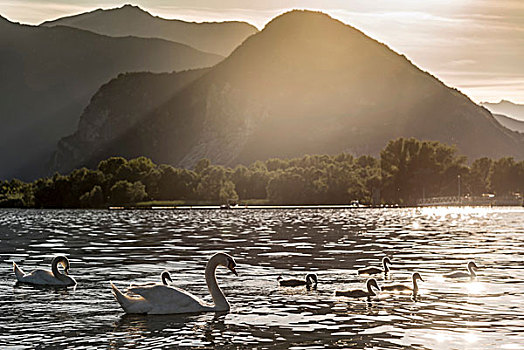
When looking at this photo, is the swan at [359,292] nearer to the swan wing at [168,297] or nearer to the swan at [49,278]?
the swan wing at [168,297]

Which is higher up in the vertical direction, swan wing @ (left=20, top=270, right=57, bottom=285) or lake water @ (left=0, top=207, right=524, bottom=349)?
swan wing @ (left=20, top=270, right=57, bottom=285)

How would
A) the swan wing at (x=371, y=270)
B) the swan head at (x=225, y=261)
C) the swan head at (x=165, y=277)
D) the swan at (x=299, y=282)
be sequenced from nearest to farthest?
the swan head at (x=225, y=261), the swan head at (x=165, y=277), the swan at (x=299, y=282), the swan wing at (x=371, y=270)

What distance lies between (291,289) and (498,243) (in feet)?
Answer: 128

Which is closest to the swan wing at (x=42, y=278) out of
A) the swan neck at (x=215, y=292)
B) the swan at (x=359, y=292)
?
the swan neck at (x=215, y=292)

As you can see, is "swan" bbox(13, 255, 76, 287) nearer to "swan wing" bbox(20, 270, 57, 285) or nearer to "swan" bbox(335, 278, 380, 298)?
"swan wing" bbox(20, 270, 57, 285)

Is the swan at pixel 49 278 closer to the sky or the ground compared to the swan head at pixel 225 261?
closer to the ground

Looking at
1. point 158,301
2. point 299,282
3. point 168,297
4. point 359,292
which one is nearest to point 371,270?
point 299,282

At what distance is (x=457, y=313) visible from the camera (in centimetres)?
2948

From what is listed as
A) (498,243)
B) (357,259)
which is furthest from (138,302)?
(498,243)

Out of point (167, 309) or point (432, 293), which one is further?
point (432, 293)

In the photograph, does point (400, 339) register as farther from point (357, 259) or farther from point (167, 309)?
point (357, 259)

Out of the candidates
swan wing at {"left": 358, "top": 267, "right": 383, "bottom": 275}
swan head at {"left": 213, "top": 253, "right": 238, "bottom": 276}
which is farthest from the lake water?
swan head at {"left": 213, "top": 253, "right": 238, "bottom": 276}

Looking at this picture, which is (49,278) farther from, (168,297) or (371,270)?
(371,270)

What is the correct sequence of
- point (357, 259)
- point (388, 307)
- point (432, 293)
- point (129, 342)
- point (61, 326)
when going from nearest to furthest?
point (129, 342) → point (61, 326) → point (388, 307) → point (432, 293) → point (357, 259)
